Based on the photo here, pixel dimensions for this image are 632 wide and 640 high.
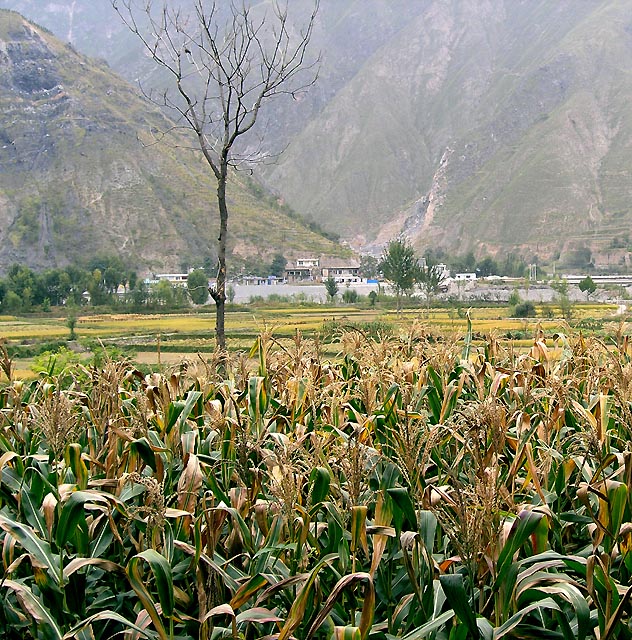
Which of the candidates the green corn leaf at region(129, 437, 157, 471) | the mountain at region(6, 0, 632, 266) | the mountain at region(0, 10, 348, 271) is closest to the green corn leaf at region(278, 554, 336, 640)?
the green corn leaf at region(129, 437, 157, 471)

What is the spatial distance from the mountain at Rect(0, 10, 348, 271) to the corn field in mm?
76967

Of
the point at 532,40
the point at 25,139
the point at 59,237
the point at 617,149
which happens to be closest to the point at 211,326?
the point at 59,237

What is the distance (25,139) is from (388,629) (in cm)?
9997

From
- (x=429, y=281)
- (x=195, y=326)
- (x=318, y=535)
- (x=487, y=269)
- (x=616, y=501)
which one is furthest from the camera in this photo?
(x=487, y=269)

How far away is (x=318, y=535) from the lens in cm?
228

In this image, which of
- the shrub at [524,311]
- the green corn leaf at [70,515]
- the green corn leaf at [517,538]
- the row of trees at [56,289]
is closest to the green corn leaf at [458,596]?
the green corn leaf at [517,538]

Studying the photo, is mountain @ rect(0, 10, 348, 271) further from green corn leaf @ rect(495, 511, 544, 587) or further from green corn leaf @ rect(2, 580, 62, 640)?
green corn leaf @ rect(495, 511, 544, 587)

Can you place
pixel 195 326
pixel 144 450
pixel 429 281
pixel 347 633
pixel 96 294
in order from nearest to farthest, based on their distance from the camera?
1. pixel 347 633
2. pixel 144 450
3. pixel 195 326
4. pixel 96 294
5. pixel 429 281

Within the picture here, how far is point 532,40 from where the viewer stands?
19500 centimetres

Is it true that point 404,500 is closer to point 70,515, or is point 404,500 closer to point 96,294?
point 70,515

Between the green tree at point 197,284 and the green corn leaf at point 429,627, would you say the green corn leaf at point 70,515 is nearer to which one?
the green corn leaf at point 429,627

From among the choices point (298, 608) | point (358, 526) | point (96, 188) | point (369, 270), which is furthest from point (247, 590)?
point (369, 270)

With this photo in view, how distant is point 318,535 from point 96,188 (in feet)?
296

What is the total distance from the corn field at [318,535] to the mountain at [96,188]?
253 feet
